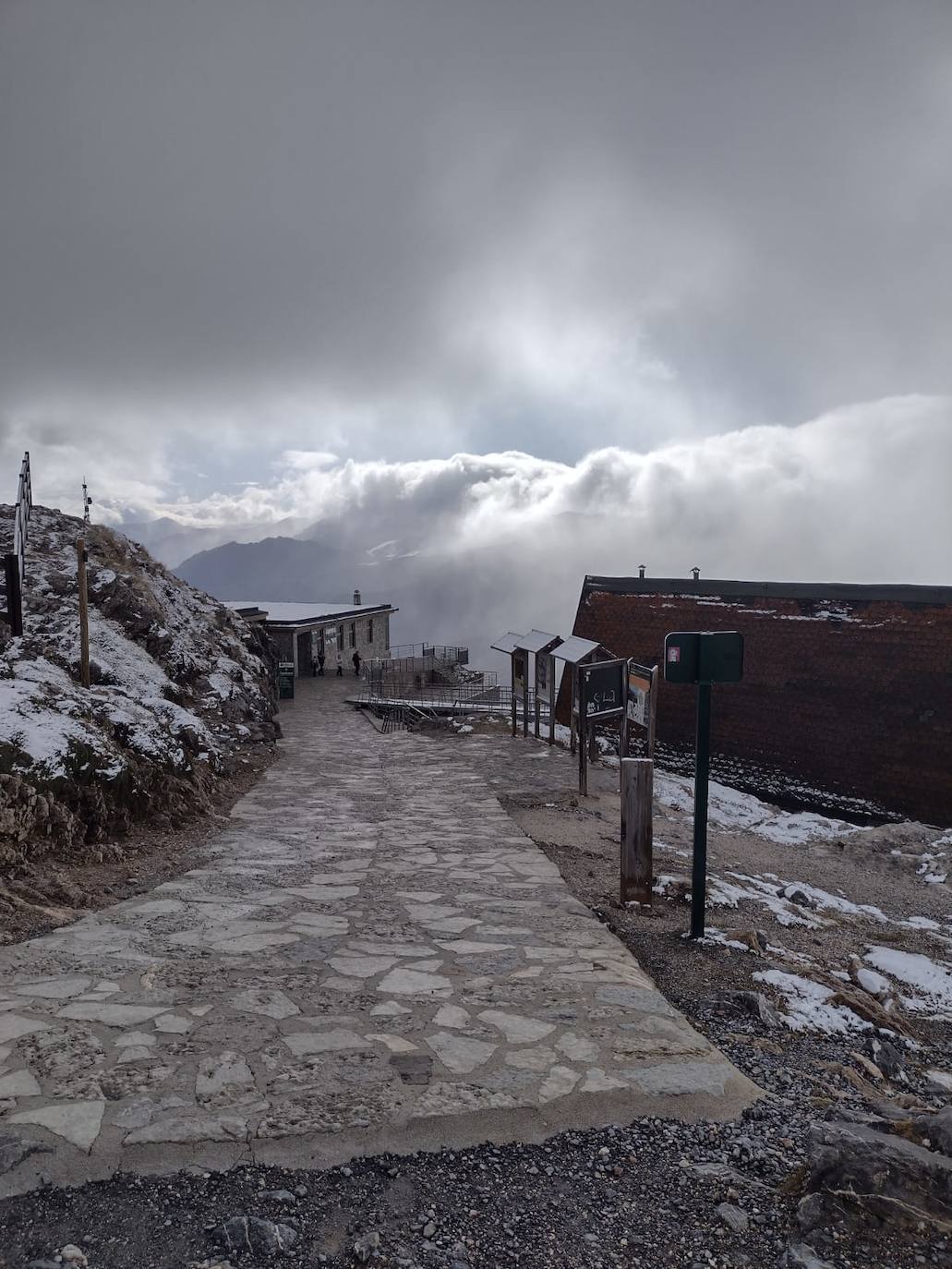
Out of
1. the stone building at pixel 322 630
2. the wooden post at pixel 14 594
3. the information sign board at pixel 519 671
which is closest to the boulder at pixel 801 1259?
the wooden post at pixel 14 594

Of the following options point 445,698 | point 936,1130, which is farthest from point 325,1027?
point 445,698

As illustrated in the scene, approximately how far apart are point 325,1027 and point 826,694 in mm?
13528

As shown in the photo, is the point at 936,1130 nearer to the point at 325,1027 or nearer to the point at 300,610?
the point at 325,1027

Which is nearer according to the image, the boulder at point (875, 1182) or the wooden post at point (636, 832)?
the boulder at point (875, 1182)

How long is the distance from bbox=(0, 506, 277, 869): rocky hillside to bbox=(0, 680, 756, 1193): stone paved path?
1.56 m

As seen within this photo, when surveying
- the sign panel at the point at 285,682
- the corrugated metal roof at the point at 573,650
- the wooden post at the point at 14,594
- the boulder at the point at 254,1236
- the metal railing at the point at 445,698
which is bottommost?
the metal railing at the point at 445,698

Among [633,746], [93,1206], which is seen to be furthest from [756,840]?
[93,1206]

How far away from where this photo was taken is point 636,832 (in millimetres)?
6129

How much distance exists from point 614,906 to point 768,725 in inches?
419

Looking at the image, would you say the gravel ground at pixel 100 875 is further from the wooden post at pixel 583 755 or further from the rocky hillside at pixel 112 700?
the wooden post at pixel 583 755

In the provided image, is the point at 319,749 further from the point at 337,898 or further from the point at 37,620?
the point at 337,898

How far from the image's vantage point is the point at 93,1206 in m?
2.58

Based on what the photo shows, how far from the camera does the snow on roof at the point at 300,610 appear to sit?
30844 mm

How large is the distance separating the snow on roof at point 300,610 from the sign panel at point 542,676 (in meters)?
16.9
